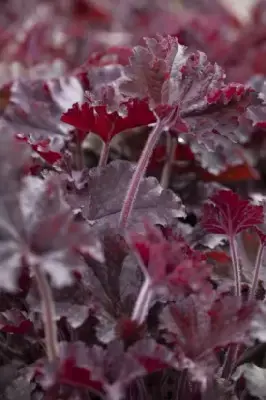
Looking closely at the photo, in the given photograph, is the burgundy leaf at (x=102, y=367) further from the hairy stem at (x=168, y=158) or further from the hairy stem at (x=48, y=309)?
the hairy stem at (x=168, y=158)

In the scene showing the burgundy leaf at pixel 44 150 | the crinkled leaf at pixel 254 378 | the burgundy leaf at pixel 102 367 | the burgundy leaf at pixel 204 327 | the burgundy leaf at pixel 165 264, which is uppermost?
the burgundy leaf at pixel 44 150

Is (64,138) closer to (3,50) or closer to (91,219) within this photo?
(91,219)

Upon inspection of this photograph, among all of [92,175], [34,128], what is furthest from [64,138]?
[92,175]

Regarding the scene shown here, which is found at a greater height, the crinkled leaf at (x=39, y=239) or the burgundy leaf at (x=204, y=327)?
the crinkled leaf at (x=39, y=239)

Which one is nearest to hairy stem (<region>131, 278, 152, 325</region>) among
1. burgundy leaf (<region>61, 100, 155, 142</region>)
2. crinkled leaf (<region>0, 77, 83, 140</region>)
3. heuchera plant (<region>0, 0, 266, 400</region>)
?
heuchera plant (<region>0, 0, 266, 400</region>)

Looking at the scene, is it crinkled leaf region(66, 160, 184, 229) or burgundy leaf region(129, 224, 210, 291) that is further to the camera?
crinkled leaf region(66, 160, 184, 229)

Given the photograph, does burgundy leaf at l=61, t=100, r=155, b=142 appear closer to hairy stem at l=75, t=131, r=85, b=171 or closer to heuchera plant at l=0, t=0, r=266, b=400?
heuchera plant at l=0, t=0, r=266, b=400

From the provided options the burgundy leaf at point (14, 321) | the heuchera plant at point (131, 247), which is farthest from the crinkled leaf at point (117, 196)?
the burgundy leaf at point (14, 321)

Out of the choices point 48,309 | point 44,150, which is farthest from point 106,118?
point 48,309
